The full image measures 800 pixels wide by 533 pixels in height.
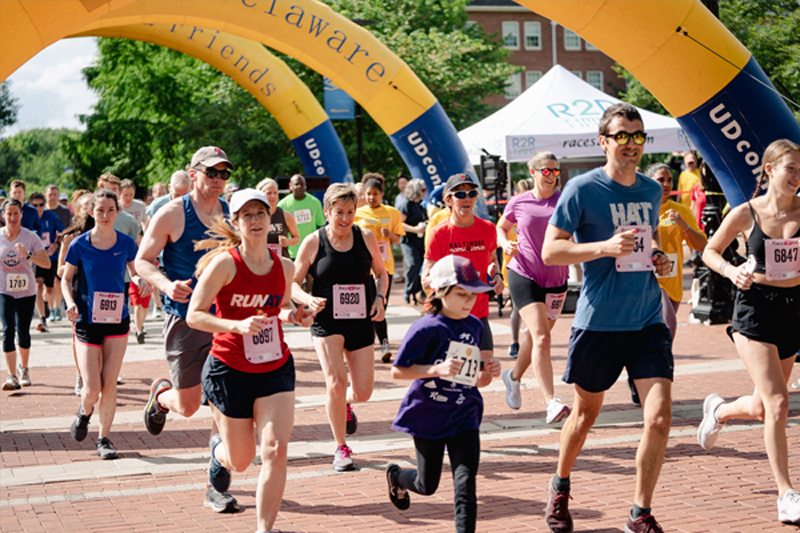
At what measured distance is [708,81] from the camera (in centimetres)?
841

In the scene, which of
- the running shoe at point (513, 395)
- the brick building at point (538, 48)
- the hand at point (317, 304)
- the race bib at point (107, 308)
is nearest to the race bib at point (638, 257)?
the hand at point (317, 304)

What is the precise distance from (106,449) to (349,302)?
220 centimetres

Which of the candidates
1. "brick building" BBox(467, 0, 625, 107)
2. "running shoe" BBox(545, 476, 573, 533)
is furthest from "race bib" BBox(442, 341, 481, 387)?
"brick building" BBox(467, 0, 625, 107)

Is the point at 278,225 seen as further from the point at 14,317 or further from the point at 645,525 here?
the point at 645,525

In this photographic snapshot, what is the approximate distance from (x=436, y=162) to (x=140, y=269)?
826cm

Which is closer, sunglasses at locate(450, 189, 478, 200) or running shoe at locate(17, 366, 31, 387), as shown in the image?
sunglasses at locate(450, 189, 478, 200)

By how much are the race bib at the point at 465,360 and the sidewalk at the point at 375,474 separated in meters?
1.14

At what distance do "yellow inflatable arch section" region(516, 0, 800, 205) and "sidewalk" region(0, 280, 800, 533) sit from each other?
2.26 meters

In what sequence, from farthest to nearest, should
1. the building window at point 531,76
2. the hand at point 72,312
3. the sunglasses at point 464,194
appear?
the building window at point 531,76 → the hand at point 72,312 → the sunglasses at point 464,194

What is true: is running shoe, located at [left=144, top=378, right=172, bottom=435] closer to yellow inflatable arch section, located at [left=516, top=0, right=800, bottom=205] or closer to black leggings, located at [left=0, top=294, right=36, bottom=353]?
black leggings, located at [left=0, top=294, right=36, bottom=353]

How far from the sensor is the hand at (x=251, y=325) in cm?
422

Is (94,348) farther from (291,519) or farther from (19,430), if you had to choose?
(291,519)

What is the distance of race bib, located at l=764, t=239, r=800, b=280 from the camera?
514cm

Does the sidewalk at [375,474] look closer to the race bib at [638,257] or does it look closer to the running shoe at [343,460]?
the running shoe at [343,460]
